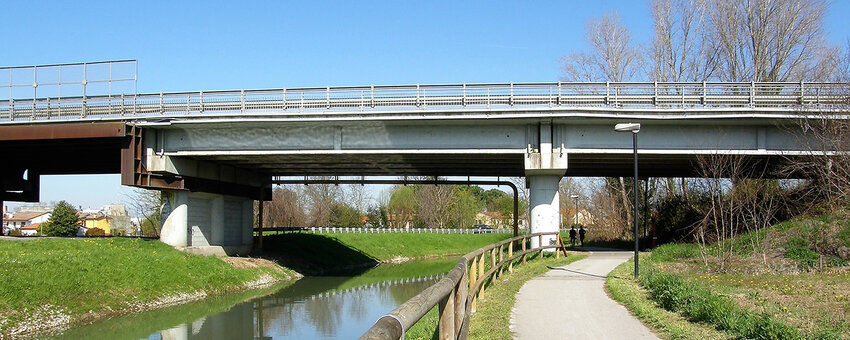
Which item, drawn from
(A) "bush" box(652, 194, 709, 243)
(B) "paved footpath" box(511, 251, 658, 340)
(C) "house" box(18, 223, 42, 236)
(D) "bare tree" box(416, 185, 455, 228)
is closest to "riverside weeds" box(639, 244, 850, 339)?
(B) "paved footpath" box(511, 251, 658, 340)

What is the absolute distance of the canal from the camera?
19.2m

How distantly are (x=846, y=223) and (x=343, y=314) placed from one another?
17137 mm

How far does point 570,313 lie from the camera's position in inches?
500

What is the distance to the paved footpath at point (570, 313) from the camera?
34.7ft

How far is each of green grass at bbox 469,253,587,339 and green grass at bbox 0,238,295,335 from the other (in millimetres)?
12268

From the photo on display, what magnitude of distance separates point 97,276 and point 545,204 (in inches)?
677

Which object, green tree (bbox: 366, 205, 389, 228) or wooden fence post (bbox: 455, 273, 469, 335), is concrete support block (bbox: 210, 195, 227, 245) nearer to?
wooden fence post (bbox: 455, 273, 469, 335)

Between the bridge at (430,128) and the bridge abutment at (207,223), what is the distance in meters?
0.12

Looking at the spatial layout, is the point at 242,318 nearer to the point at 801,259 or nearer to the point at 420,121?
the point at 420,121

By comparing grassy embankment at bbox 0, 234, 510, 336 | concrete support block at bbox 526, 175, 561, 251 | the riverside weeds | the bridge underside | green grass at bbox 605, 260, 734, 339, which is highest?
the bridge underside

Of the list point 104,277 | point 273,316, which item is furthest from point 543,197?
point 104,277

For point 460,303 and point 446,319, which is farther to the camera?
point 460,303

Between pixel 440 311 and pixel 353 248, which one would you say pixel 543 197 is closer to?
pixel 440 311

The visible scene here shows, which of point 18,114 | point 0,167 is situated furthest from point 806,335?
point 0,167
